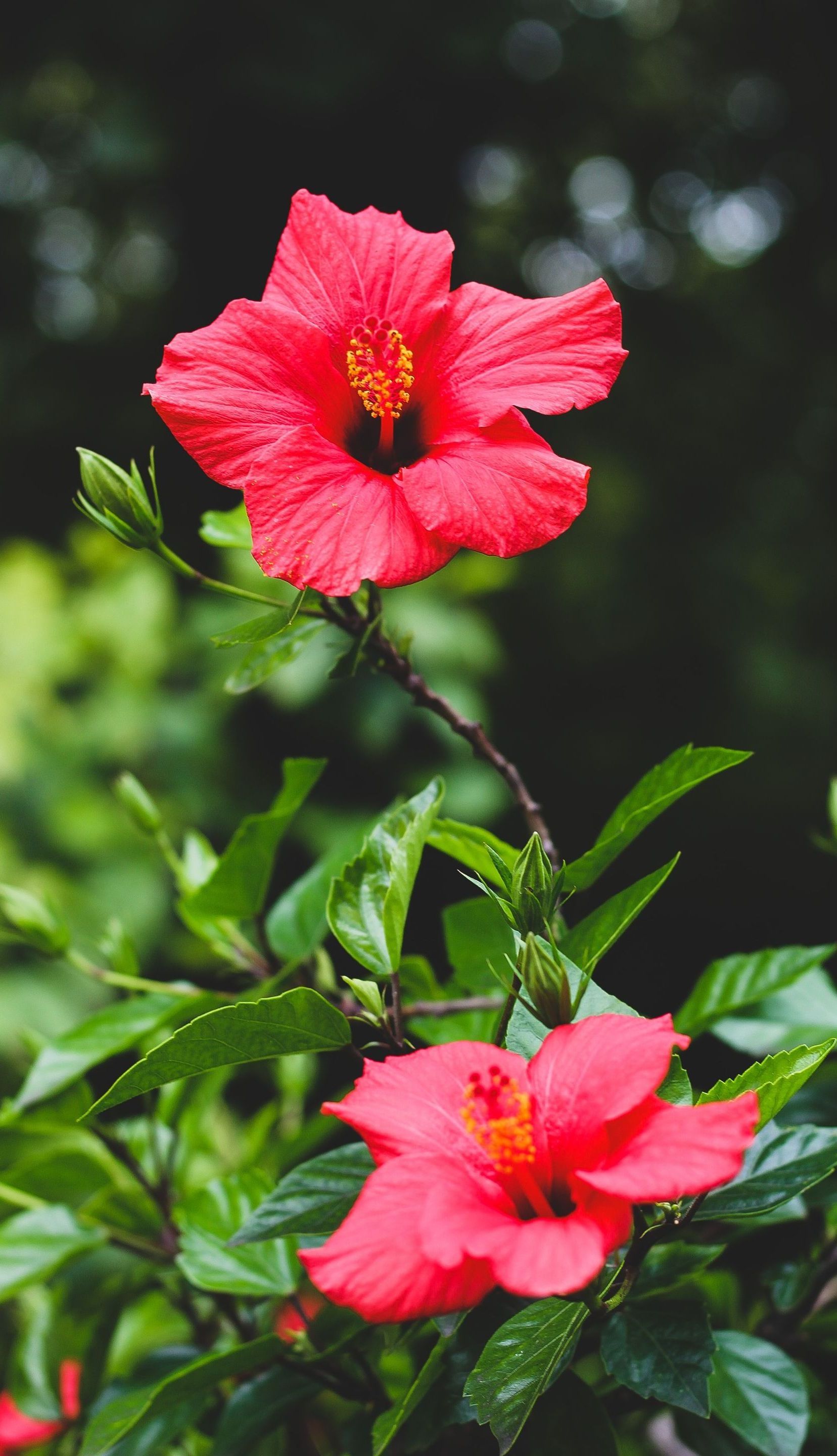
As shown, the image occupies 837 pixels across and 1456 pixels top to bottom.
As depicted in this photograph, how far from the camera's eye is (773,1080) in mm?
449

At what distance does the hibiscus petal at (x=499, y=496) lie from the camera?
49cm

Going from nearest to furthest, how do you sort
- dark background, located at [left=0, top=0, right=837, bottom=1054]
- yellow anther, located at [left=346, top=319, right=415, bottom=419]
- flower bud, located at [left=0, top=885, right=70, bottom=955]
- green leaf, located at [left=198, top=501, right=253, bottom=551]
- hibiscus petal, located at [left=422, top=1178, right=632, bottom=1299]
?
hibiscus petal, located at [left=422, top=1178, right=632, bottom=1299] < yellow anther, located at [left=346, top=319, right=415, bottom=419] < green leaf, located at [left=198, top=501, right=253, bottom=551] < flower bud, located at [left=0, top=885, right=70, bottom=955] < dark background, located at [left=0, top=0, right=837, bottom=1054]

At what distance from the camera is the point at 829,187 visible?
3.91m

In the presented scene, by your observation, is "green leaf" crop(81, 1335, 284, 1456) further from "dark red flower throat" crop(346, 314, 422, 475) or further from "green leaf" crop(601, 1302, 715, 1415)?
"dark red flower throat" crop(346, 314, 422, 475)

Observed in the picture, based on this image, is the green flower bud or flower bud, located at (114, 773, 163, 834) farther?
flower bud, located at (114, 773, 163, 834)

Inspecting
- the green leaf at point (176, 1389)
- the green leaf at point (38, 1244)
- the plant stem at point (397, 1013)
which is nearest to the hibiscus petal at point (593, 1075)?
the plant stem at point (397, 1013)

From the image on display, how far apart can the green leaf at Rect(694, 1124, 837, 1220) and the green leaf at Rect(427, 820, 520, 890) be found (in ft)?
0.58

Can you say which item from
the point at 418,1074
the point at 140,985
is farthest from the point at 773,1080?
the point at 140,985

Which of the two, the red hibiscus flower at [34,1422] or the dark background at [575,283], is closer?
the red hibiscus flower at [34,1422]

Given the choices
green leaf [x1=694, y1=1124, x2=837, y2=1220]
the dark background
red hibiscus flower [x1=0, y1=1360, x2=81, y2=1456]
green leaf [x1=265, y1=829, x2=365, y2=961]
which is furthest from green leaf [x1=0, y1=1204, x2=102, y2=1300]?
the dark background

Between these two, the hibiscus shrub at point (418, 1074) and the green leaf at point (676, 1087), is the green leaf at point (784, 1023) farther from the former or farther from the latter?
the green leaf at point (676, 1087)

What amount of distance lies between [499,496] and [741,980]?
13.8 inches

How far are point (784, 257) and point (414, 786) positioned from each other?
2.58 meters

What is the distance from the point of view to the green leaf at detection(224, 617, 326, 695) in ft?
2.06
